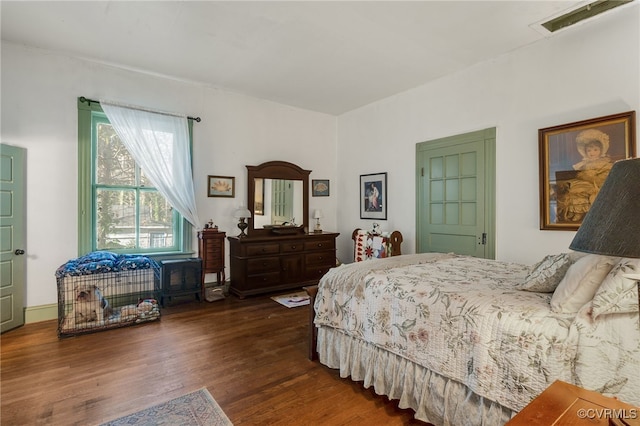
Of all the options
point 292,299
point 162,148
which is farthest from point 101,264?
point 292,299

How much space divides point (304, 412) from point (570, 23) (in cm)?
398

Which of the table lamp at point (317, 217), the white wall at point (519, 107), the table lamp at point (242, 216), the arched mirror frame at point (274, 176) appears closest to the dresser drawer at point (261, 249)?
the table lamp at point (242, 216)

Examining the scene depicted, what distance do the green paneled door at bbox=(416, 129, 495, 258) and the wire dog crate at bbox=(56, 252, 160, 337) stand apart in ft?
11.7

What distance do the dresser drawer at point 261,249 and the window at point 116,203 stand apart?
2.84 feet

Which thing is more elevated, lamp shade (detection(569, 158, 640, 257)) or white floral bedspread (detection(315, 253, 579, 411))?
lamp shade (detection(569, 158, 640, 257))

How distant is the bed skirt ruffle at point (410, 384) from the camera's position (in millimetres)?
1622

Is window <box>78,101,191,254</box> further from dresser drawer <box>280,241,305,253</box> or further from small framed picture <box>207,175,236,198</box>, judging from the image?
dresser drawer <box>280,241,305,253</box>

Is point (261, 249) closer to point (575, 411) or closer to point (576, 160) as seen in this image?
point (576, 160)

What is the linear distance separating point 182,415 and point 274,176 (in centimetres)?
378

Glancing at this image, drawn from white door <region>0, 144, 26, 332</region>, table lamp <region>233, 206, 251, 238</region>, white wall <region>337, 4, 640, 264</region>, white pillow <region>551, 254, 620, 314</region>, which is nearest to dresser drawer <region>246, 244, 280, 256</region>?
table lamp <region>233, 206, 251, 238</region>

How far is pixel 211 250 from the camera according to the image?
4488 mm

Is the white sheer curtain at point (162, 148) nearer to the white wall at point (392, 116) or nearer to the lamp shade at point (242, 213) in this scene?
the white wall at point (392, 116)

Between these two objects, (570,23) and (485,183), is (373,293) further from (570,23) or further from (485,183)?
(570,23)

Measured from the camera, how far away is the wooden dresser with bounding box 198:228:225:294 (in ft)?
14.5
